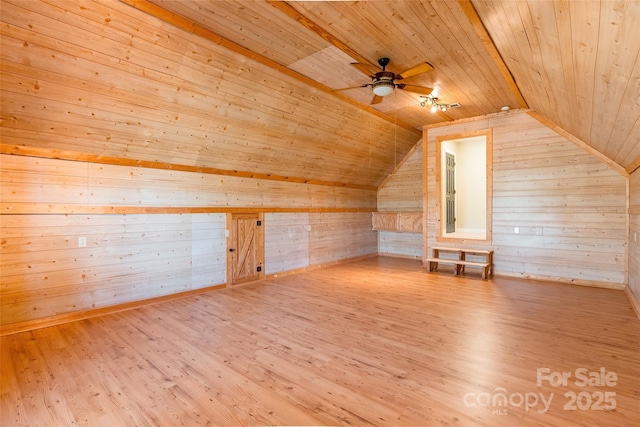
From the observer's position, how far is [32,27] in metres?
2.79

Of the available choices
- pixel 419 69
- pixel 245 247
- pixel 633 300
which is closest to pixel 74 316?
pixel 245 247

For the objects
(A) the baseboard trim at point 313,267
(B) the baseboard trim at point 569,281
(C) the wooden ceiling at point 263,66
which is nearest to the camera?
(C) the wooden ceiling at point 263,66

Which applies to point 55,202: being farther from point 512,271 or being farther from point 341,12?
point 512,271

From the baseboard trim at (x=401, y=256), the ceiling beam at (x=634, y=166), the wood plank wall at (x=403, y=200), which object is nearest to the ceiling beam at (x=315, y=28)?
the ceiling beam at (x=634, y=166)

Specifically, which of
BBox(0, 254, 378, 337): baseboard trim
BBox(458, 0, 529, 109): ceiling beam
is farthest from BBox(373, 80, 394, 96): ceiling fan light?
BBox(0, 254, 378, 337): baseboard trim

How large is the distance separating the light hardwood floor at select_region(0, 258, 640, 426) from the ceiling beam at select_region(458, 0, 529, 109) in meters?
3.24

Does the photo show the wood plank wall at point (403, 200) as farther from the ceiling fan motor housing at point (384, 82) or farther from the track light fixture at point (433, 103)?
the ceiling fan motor housing at point (384, 82)

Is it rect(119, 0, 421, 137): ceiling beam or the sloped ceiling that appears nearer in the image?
the sloped ceiling

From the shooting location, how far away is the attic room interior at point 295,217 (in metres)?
2.35

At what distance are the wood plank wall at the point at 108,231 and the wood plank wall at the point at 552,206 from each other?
4650 millimetres

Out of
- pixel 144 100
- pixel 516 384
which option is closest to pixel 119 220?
pixel 144 100

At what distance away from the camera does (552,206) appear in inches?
227

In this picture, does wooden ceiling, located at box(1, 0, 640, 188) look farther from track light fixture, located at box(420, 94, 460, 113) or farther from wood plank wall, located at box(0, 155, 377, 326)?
wood plank wall, located at box(0, 155, 377, 326)

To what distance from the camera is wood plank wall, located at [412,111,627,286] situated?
5320mm
